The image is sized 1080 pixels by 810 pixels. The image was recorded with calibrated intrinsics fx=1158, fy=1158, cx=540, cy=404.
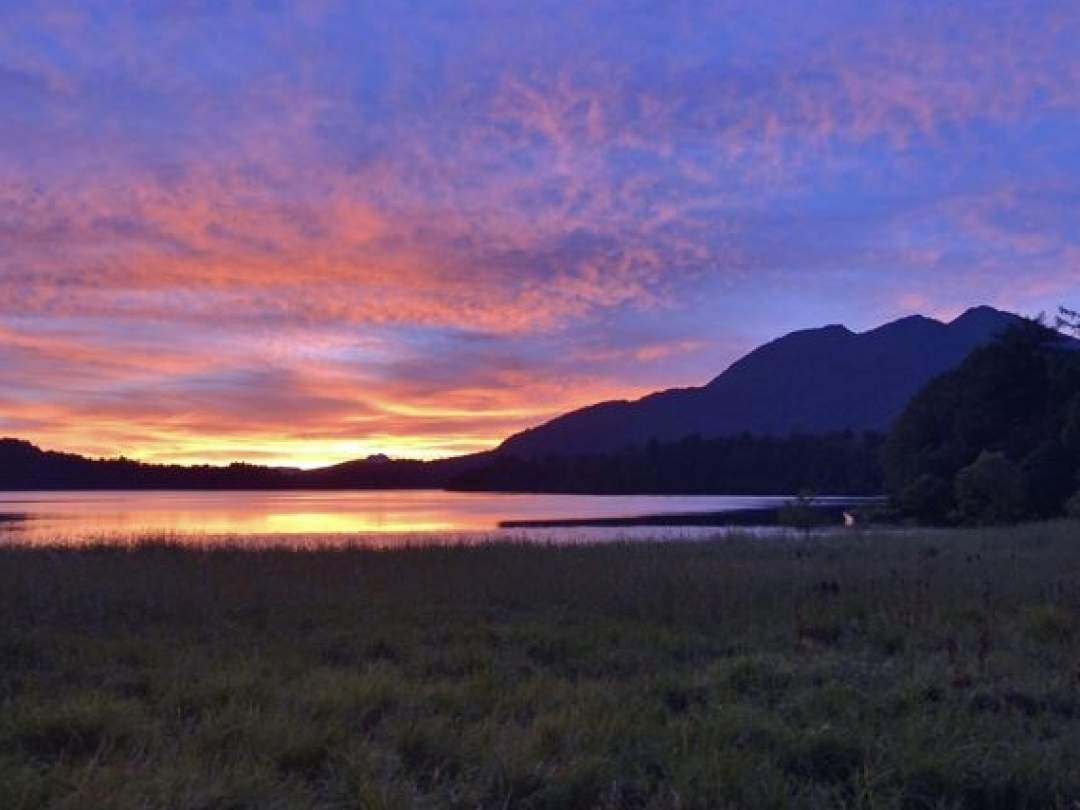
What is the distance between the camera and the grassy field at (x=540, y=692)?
639cm

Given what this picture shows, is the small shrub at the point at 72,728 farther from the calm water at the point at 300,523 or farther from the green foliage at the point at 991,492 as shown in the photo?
the green foliage at the point at 991,492

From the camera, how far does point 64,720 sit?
295 inches

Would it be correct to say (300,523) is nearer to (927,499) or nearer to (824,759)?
(927,499)

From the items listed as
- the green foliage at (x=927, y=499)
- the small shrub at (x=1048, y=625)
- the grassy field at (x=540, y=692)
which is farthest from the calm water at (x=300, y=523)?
the small shrub at (x=1048, y=625)

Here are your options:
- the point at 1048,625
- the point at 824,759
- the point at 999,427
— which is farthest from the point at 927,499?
the point at 824,759

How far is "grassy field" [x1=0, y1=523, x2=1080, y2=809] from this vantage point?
6.39 metres

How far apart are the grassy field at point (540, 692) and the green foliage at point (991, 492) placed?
101ft

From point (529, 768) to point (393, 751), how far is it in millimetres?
973

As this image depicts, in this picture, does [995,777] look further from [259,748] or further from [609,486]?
[609,486]

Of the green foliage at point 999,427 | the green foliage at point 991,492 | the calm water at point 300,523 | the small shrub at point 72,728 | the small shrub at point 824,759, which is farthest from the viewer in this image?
the green foliage at point 999,427

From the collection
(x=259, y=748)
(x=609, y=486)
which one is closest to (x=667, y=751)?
(x=259, y=748)

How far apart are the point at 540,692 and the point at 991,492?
42315mm

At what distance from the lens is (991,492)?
154 feet

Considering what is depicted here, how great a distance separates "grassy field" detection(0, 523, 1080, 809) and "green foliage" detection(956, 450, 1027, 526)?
30.7 metres
